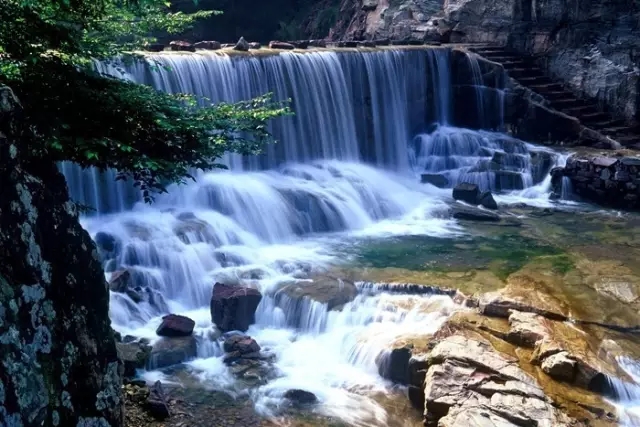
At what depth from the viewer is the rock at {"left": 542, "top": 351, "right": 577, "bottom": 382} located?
6.72m

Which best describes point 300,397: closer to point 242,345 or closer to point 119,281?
point 242,345

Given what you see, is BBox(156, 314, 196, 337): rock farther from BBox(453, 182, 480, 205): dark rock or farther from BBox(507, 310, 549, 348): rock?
BBox(453, 182, 480, 205): dark rock

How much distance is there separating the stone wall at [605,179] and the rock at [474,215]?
2.37m

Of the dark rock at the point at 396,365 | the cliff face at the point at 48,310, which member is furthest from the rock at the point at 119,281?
the cliff face at the point at 48,310

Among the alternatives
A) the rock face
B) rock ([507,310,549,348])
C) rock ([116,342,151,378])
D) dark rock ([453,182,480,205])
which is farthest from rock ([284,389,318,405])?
dark rock ([453,182,480,205])

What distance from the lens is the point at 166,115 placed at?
4.86 metres

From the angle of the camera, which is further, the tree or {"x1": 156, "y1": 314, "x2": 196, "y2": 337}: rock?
{"x1": 156, "y1": 314, "x2": 196, "y2": 337}: rock

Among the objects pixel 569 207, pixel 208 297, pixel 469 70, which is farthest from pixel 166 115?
pixel 469 70

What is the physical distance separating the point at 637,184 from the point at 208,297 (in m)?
9.17

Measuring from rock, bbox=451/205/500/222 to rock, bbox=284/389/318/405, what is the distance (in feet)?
21.5

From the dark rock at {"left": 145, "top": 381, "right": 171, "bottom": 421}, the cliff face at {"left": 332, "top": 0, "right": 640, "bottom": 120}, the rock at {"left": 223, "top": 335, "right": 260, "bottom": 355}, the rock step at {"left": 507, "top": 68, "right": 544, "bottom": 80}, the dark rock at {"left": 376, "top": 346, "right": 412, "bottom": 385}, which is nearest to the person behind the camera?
the dark rock at {"left": 145, "top": 381, "right": 171, "bottom": 421}

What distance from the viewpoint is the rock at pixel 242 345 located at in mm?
7840

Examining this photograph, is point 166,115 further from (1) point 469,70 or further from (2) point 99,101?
(1) point 469,70

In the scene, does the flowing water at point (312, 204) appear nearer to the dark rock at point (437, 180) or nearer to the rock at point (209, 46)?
the dark rock at point (437, 180)
